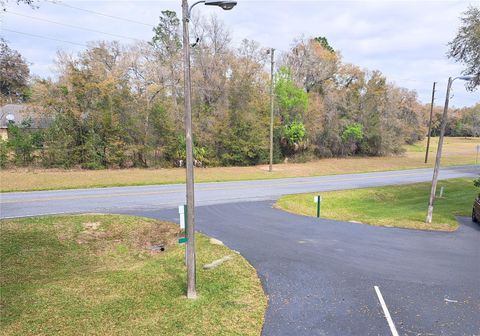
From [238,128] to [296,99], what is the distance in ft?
26.5

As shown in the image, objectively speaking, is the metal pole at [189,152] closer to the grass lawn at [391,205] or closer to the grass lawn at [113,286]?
the grass lawn at [113,286]

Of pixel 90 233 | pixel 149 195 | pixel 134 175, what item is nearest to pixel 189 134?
pixel 90 233

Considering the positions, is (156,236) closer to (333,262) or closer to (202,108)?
(333,262)

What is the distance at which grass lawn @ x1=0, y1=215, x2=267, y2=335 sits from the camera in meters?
6.27

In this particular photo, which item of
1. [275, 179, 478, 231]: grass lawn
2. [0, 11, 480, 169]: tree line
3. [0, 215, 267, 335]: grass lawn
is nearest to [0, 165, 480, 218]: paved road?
[275, 179, 478, 231]: grass lawn

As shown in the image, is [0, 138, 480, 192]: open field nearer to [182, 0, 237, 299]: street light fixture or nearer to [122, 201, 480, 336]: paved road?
[122, 201, 480, 336]: paved road

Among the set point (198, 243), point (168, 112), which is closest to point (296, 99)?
point (168, 112)

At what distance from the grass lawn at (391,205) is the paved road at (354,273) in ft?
5.05

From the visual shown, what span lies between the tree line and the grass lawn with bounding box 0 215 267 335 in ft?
47.3

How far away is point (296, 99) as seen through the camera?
39.0 meters

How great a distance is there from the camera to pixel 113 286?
25.7 ft

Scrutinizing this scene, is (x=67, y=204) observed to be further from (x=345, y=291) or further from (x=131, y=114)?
(x=131, y=114)

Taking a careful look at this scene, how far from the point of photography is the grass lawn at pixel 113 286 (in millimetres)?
6270

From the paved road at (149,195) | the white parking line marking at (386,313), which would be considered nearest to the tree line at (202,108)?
the paved road at (149,195)
